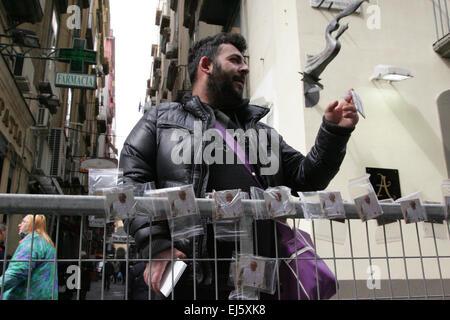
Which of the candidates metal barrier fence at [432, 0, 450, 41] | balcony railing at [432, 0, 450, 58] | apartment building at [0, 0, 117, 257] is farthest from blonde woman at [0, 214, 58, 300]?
metal barrier fence at [432, 0, 450, 41]

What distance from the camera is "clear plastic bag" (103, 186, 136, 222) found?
1.63 m

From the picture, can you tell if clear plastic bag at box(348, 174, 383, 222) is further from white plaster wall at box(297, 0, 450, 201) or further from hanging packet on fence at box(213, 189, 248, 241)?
white plaster wall at box(297, 0, 450, 201)

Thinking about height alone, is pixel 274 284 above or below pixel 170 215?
below

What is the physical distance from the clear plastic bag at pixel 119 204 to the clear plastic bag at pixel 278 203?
569mm

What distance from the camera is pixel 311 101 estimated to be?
6629 millimetres

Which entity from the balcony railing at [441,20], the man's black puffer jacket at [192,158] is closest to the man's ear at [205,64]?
the man's black puffer jacket at [192,158]

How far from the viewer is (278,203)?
1.81 metres

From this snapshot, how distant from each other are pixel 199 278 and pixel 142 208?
1.26ft

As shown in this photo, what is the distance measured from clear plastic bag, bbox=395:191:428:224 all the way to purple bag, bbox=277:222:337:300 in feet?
1.65

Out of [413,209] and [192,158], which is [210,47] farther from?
[413,209]

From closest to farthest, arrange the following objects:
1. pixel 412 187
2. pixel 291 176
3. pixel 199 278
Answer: pixel 199 278 < pixel 291 176 < pixel 412 187
